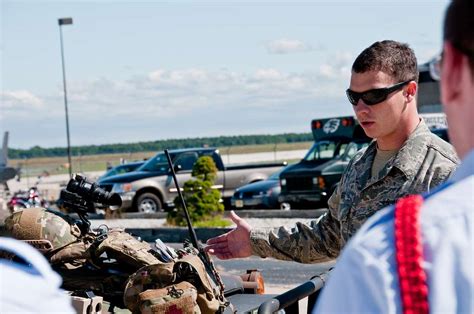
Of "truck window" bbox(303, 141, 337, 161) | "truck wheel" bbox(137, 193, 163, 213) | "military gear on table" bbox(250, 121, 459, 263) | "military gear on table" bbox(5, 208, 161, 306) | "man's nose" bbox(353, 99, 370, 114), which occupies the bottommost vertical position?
"truck wheel" bbox(137, 193, 163, 213)

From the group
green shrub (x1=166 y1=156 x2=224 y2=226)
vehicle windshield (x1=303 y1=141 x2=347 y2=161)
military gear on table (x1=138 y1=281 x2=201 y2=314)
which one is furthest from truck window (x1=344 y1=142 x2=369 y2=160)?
military gear on table (x1=138 y1=281 x2=201 y2=314)

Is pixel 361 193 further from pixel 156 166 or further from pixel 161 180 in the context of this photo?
pixel 156 166

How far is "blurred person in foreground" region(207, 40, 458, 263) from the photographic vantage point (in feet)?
12.0

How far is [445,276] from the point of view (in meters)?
1.22

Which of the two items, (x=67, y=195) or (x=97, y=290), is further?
(x=67, y=195)

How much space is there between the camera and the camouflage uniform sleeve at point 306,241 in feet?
12.8

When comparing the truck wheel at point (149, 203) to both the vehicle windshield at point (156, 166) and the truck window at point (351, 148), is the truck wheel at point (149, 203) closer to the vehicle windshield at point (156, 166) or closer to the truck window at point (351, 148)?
the vehicle windshield at point (156, 166)

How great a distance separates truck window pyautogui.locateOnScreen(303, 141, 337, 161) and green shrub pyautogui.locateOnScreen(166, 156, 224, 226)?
11.7ft

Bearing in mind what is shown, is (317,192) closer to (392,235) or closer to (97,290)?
(97,290)

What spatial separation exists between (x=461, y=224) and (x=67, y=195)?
3585mm

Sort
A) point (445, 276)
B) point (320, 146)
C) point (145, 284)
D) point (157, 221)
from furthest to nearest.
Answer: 1. point (320, 146)
2. point (157, 221)
3. point (145, 284)
4. point (445, 276)

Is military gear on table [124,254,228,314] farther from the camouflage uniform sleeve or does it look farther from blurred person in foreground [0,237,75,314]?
blurred person in foreground [0,237,75,314]

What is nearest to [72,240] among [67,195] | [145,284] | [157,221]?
[67,195]

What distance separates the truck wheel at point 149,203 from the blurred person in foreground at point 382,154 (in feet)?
63.5
